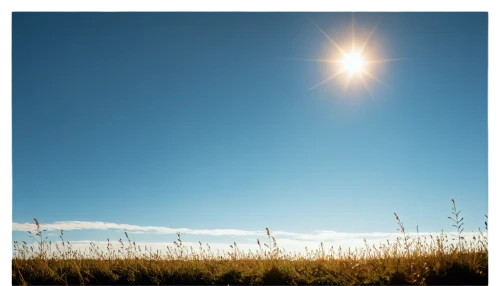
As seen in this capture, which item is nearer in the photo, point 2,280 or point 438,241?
point 2,280

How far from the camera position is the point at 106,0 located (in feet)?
18.6

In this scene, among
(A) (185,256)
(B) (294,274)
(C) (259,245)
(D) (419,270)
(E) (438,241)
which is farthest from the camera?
(A) (185,256)

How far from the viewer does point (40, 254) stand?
28.8 feet

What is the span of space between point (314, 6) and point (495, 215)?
396 centimetres

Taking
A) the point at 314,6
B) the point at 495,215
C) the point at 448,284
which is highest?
the point at 314,6

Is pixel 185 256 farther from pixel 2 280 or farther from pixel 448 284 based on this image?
pixel 448 284

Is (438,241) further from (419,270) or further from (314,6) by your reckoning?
(314,6)

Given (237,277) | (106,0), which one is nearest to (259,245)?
(237,277)

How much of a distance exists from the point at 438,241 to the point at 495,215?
198 centimetres

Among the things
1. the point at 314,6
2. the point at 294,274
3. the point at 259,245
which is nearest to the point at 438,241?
the point at 294,274

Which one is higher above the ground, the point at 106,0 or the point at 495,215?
the point at 106,0

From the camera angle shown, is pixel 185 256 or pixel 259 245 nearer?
pixel 259 245

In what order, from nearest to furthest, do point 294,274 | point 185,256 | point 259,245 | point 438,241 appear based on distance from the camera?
point 294,274 < point 438,241 < point 259,245 < point 185,256

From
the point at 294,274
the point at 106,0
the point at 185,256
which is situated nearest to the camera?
the point at 106,0
